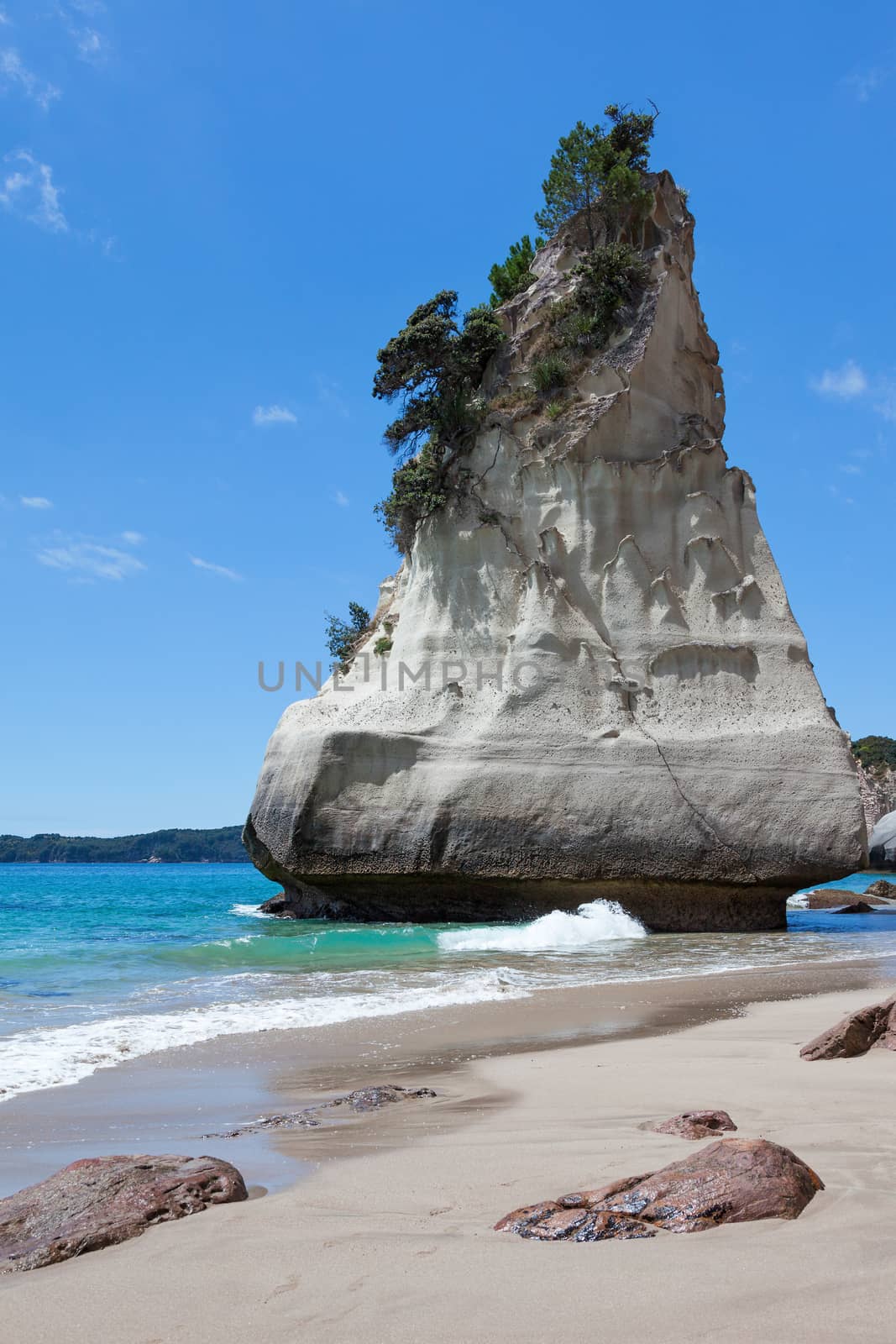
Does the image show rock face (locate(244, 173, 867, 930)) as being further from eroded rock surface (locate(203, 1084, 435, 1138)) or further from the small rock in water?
the small rock in water

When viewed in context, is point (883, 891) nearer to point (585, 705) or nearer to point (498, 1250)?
point (585, 705)

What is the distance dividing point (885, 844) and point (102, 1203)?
5293cm

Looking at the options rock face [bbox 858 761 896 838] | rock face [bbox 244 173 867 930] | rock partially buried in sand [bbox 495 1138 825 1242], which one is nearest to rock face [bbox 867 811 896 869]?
rock face [bbox 858 761 896 838]

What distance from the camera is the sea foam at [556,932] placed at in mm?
14599

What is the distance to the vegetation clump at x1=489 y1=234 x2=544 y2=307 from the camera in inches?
925

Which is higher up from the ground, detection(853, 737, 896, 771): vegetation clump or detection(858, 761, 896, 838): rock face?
detection(853, 737, 896, 771): vegetation clump

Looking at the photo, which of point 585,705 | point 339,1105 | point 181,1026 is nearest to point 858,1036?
point 339,1105

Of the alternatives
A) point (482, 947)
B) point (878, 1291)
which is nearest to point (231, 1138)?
point (878, 1291)

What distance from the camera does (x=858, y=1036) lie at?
5660 mm

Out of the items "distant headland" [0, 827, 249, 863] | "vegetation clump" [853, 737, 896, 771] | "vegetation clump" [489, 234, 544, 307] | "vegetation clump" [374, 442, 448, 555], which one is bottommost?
"distant headland" [0, 827, 249, 863]

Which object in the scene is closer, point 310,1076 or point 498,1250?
point 498,1250

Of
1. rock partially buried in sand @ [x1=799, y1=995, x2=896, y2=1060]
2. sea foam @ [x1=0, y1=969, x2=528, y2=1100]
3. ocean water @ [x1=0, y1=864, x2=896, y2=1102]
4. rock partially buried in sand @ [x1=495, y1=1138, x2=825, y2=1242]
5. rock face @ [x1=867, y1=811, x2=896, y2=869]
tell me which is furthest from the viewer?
rock face @ [x1=867, y1=811, x2=896, y2=869]

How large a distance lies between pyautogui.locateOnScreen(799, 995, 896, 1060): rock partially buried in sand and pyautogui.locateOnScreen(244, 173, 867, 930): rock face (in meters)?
10.4

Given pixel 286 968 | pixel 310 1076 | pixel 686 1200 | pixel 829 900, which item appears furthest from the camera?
pixel 829 900
